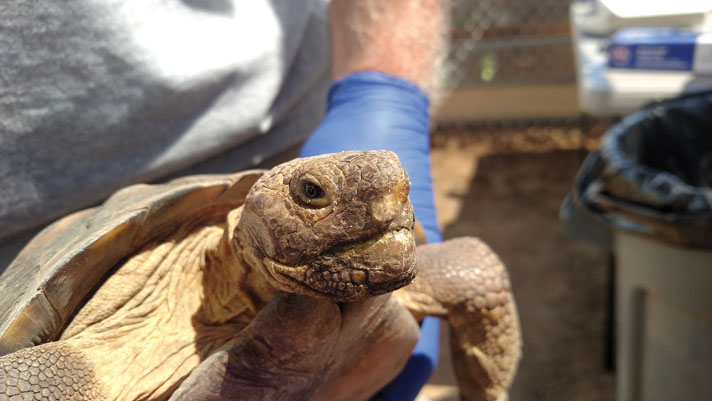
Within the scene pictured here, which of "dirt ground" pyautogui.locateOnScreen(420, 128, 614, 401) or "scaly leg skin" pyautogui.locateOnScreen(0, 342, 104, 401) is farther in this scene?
"dirt ground" pyautogui.locateOnScreen(420, 128, 614, 401)

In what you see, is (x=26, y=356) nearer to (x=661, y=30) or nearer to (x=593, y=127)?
(x=661, y=30)

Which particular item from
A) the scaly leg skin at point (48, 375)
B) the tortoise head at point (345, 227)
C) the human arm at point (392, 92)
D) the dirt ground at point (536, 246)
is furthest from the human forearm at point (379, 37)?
the dirt ground at point (536, 246)

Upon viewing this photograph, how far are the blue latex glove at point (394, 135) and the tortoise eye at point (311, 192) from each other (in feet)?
1.50

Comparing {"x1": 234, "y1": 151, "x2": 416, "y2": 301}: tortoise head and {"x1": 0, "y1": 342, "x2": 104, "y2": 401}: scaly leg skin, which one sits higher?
{"x1": 234, "y1": 151, "x2": 416, "y2": 301}: tortoise head

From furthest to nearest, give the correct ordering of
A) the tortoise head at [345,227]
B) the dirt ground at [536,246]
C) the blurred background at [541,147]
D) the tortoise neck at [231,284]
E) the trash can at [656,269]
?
the dirt ground at [536,246] → the blurred background at [541,147] → the trash can at [656,269] → the tortoise neck at [231,284] → the tortoise head at [345,227]

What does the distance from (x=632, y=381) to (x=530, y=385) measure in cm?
66

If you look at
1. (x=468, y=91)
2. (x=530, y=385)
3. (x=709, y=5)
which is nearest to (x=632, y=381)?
(x=530, y=385)

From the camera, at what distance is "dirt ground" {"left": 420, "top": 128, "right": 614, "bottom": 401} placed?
8.74 ft

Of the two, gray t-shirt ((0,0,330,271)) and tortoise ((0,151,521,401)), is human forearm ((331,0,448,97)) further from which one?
tortoise ((0,151,521,401))

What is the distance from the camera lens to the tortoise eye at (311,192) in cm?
79

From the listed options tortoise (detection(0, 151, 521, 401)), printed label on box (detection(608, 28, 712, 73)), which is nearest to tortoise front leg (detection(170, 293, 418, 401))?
tortoise (detection(0, 151, 521, 401))

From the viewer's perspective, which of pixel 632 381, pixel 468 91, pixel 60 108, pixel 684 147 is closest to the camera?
pixel 60 108

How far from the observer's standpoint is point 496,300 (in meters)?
1.20

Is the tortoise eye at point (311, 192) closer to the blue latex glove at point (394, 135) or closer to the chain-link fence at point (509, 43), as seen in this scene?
the blue latex glove at point (394, 135)
